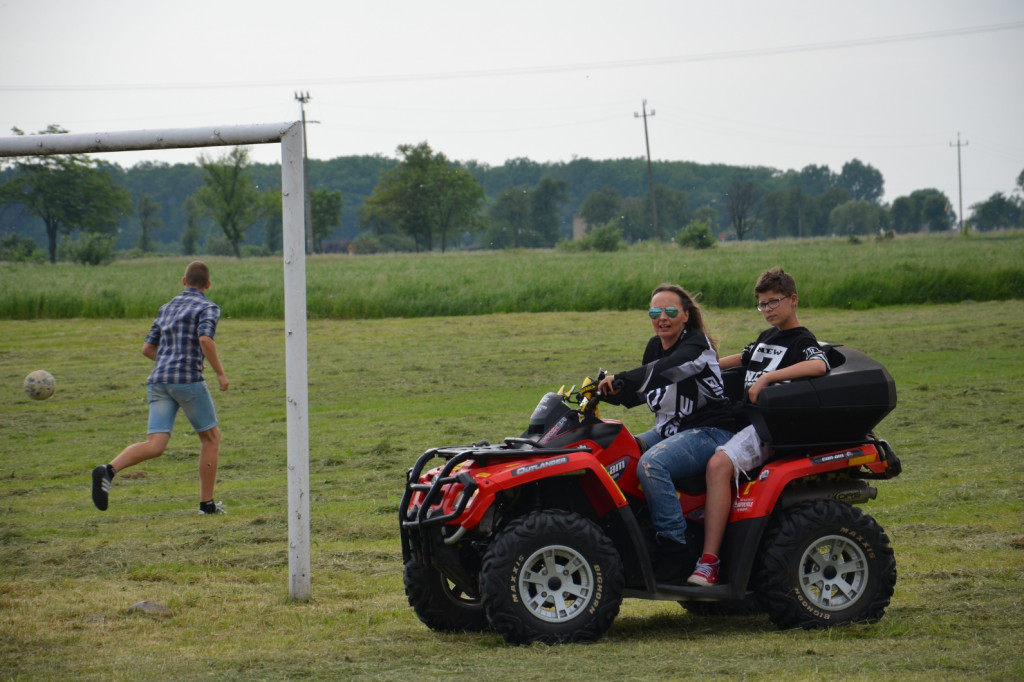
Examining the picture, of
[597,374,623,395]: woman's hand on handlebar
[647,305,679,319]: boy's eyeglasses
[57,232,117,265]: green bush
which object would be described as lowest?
[597,374,623,395]: woman's hand on handlebar

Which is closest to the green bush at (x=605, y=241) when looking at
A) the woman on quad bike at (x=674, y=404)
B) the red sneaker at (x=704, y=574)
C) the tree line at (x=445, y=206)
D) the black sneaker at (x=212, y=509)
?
the tree line at (x=445, y=206)

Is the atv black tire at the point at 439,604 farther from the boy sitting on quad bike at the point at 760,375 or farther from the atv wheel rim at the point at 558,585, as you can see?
the boy sitting on quad bike at the point at 760,375

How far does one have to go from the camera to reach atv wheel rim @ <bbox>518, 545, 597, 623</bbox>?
17.9 ft

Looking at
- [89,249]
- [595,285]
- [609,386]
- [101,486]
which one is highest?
[89,249]

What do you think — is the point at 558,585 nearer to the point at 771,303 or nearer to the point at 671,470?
the point at 671,470

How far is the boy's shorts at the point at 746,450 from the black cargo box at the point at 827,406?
0.17 ft

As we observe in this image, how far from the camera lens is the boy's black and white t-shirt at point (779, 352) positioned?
584cm

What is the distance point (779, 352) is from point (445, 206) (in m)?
84.7

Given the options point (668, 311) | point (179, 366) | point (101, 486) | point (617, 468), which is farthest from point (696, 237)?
point (617, 468)

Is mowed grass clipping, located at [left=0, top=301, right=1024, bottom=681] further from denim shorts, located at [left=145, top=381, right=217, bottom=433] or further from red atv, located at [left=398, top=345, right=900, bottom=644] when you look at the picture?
denim shorts, located at [left=145, top=381, right=217, bottom=433]

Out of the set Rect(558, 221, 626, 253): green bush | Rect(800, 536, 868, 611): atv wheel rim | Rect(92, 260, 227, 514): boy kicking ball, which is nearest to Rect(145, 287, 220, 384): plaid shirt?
Rect(92, 260, 227, 514): boy kicking ball

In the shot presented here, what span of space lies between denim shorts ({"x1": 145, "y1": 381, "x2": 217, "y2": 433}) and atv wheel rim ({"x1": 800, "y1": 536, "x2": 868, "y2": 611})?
4994 millimetres

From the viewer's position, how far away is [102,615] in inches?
254

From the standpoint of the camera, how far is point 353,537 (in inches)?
340
